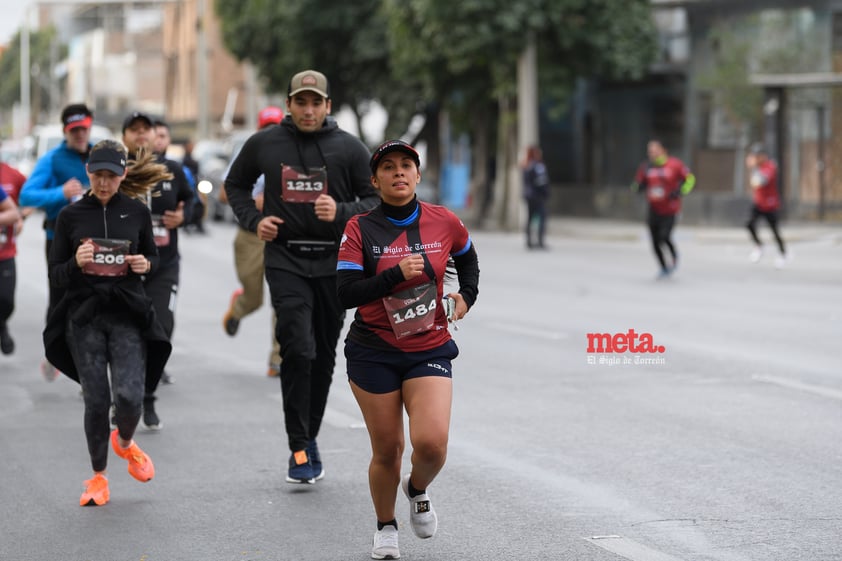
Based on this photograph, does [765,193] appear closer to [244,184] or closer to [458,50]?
[458,50]

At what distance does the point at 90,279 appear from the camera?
743 centimetres

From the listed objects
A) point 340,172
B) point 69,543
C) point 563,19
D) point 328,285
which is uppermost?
point 563,19

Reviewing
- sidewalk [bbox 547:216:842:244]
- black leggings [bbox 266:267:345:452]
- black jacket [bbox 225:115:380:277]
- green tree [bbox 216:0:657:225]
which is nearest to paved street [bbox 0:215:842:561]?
black leggings [bbox 266:267:345:452]

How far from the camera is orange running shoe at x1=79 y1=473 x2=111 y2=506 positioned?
24.0ft

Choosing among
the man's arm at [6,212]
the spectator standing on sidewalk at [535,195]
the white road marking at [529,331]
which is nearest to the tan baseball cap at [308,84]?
the man's arm at [6,212]

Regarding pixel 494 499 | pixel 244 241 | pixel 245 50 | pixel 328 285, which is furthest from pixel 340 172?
pixel 245 50

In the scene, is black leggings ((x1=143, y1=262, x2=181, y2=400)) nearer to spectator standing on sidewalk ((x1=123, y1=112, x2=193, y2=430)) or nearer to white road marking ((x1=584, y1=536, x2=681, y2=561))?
spectator standing on sidewalk ((x1=123, y1=112, x2=193, y2=430))

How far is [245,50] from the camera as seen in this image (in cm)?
4434

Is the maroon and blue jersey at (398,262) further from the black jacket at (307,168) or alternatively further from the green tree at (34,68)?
the green tree at (34,68)

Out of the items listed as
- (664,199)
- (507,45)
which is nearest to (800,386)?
(664,199)

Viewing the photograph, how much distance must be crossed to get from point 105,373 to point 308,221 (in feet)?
3.99

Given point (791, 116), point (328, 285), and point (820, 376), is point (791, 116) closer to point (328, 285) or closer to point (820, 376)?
point (820, 376)

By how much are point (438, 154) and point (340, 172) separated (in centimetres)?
3478

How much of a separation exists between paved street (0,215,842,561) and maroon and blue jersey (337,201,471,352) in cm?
88
